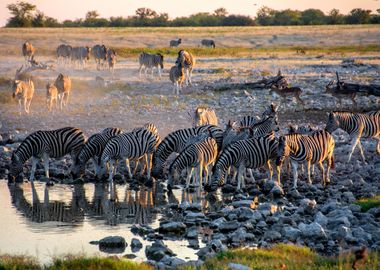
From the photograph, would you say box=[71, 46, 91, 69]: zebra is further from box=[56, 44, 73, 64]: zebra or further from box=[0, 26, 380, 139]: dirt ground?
box=[0, 26, 380, 139]: dirt ground

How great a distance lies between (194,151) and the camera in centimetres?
1530

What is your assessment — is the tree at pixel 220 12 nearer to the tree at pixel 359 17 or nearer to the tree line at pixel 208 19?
the tree line at pixel 208 19

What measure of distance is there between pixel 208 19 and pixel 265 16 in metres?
6.32

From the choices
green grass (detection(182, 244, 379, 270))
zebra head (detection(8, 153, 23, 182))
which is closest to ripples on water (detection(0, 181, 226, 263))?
zebra head (detection(8, 153, 23, 182))

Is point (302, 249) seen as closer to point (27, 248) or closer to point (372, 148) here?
point (27, 248)

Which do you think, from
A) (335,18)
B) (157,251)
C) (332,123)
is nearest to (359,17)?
(335,18)

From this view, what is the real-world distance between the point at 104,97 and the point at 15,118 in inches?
157

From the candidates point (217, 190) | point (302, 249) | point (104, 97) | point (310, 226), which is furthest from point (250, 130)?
point (104, 97)

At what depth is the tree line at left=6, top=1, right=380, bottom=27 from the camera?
7081 cm

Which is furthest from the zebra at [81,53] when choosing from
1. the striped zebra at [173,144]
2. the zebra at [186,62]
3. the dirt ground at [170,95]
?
the striped zebra at [173,144]

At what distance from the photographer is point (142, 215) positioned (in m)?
13.7

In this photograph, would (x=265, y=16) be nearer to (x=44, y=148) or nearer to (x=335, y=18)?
(x=335, y=18)

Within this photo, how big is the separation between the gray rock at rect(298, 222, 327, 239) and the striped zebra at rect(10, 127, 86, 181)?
6.71 metres

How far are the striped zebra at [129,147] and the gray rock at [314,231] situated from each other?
210 inches
